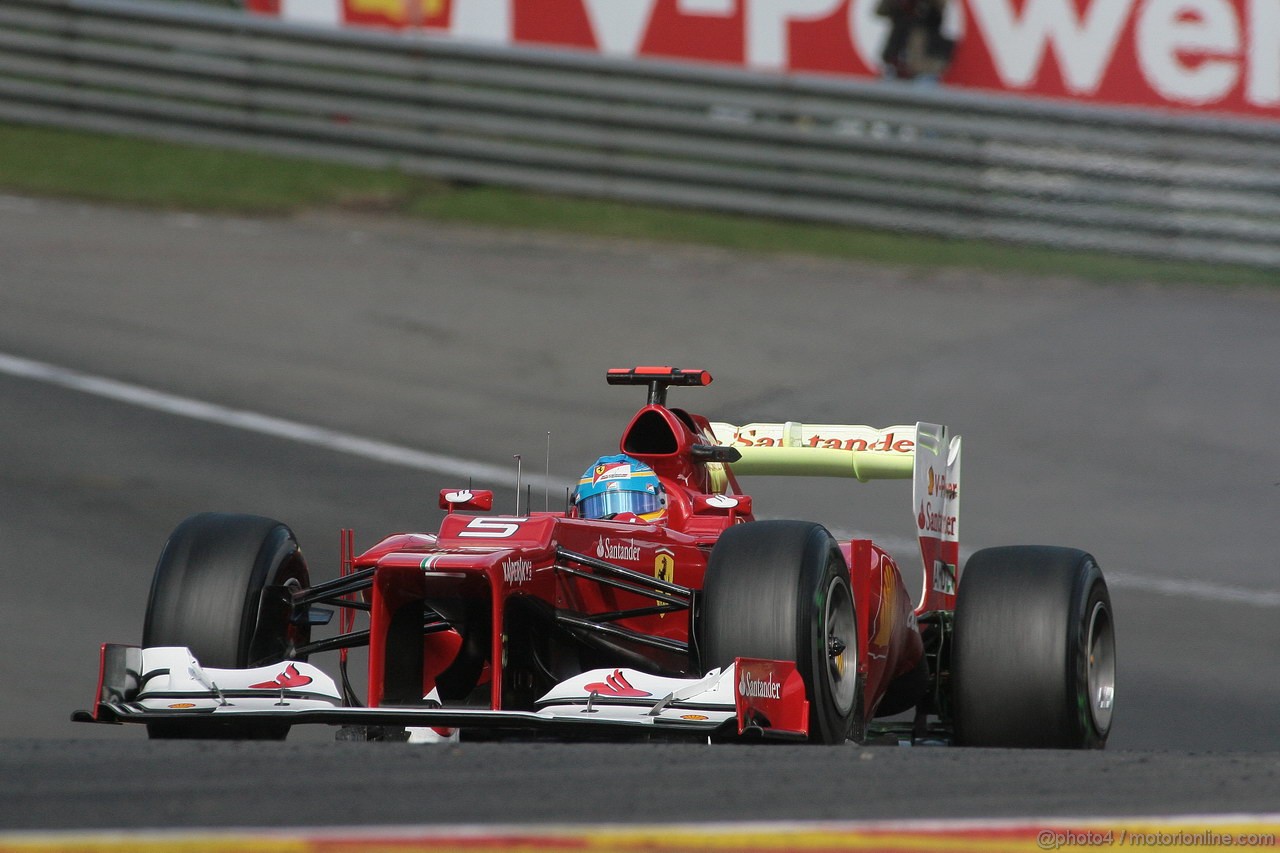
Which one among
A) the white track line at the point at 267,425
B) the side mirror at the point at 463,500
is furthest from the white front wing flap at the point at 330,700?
the white track line at the point at 267,425

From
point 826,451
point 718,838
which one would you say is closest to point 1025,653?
point 826,451

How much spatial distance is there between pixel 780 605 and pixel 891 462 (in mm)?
2283

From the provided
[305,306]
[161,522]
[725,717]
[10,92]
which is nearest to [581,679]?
[725,717]

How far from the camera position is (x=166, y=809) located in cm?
434

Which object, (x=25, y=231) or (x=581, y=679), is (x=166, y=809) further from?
(x=25, y=231)

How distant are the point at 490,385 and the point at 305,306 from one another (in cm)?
235

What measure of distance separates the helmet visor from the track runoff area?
3024 millimetres

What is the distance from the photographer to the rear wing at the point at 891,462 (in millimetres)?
7988

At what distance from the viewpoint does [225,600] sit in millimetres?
6281

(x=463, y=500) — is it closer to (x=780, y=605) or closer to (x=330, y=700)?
(x=330, y=700)

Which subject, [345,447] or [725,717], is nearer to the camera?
[725,717]

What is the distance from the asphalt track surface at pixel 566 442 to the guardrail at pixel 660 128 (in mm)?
699

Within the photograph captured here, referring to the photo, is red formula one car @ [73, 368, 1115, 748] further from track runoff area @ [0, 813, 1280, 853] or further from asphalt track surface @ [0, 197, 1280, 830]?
track runoff area @ [0, 813, 1280, 853]

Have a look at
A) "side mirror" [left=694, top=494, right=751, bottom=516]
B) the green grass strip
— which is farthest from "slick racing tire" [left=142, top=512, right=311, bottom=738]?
the green grass strip
